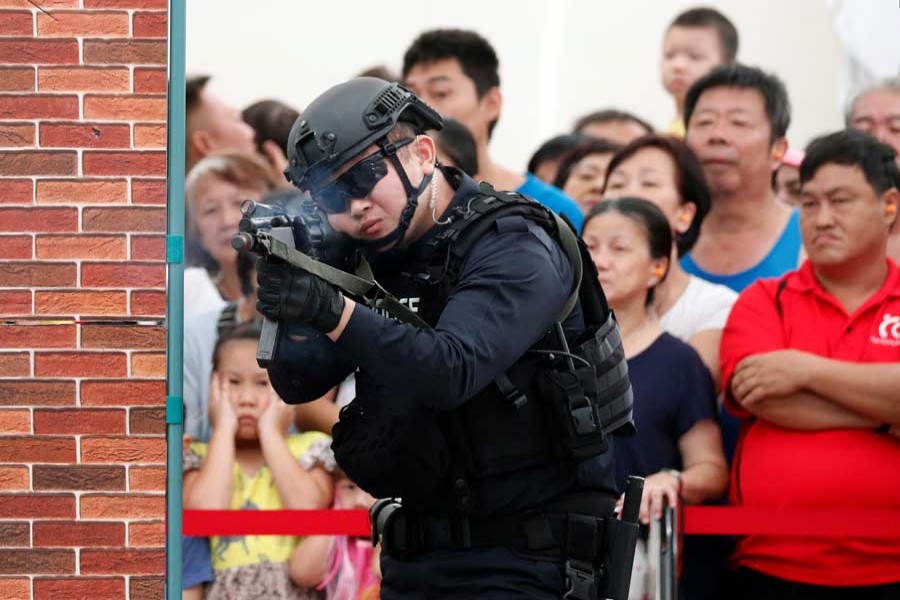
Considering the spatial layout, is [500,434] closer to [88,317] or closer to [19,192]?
[88,317]

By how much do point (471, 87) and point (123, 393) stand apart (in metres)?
1.73

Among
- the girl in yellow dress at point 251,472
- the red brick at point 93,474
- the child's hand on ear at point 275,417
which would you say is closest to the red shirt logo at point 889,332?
the girl in yellow dress at point 251,472

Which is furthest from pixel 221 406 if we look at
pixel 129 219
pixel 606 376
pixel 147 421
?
pixel 606 376

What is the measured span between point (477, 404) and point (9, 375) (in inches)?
62.6

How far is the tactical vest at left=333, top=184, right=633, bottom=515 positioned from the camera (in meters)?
3.12

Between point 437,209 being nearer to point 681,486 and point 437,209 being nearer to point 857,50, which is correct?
point 681,486

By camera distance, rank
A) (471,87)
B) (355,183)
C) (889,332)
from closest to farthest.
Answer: (355,183), (889,332), (471,87)

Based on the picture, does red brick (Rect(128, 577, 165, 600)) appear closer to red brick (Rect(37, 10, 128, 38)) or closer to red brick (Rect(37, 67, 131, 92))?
red brick (Rect(37, 67, 131, 92))

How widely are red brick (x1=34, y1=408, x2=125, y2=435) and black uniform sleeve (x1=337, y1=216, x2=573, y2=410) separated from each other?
125 centimetres

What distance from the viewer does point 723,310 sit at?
4.75 meters

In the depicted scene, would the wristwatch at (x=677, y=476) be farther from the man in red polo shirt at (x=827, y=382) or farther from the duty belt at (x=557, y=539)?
the duty belt at (x=557, y=539)

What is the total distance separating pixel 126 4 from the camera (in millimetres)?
4090

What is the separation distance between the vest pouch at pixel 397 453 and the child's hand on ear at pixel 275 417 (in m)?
1.55

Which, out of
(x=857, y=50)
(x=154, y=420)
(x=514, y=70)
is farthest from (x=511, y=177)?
(x=154, y=420)
